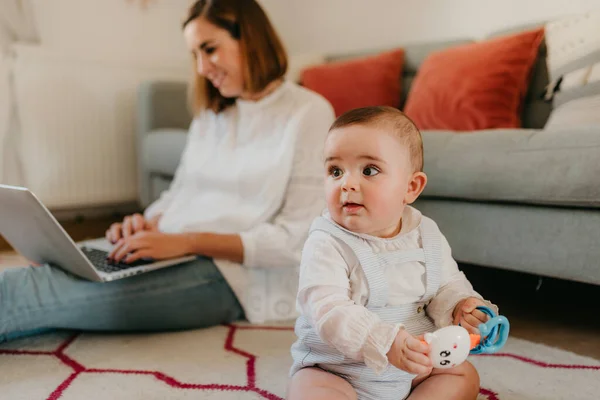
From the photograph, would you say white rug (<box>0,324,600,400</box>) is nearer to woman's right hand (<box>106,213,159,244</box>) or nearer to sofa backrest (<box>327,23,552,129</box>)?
woman's right hand (<box>106,213,159,244</box>)

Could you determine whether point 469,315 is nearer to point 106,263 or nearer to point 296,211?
point 296,211

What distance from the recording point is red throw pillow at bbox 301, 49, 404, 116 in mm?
2090

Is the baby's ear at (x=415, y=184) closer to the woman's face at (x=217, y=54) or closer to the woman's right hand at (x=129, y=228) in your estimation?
the woman's face at (x=217, y=54)

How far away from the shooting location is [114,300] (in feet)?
3.59

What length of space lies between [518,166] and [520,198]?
0.06 m

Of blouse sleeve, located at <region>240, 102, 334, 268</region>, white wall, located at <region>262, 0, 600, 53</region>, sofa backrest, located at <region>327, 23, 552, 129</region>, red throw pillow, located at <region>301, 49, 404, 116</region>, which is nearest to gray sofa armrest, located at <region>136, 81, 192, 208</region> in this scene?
red throw pillow, located at <region>301, 49, 404, 116</region>

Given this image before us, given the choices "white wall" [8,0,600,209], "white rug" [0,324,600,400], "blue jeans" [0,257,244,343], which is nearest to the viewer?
"white rug" [0,324,600,400]

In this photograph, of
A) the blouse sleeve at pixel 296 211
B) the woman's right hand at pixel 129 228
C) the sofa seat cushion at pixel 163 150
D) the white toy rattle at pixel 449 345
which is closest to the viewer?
the white toy rattle at pixel 449 345

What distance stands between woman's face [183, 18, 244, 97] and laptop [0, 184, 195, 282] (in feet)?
1.25

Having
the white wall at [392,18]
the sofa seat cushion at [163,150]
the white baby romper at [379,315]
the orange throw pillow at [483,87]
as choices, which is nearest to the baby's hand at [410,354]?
the white baby romper at [379,315]

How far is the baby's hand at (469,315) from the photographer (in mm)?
709

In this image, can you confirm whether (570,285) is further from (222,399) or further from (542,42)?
(222,399)

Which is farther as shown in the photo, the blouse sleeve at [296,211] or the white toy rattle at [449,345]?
the blouse sleeve at [296,211]

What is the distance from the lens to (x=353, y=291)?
73 cm
